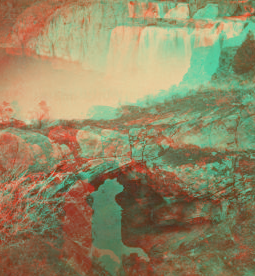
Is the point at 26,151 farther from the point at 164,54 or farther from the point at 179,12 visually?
the point at 179,12

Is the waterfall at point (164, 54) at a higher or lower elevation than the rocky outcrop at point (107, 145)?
higher

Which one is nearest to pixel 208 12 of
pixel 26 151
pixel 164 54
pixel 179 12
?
pixel 179 12

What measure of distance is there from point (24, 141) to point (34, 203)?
0.73m

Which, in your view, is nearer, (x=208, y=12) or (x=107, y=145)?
(x=208, y=12)

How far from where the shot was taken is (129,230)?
9.90ft

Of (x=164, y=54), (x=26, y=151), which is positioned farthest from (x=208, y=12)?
(x=26, y=151)

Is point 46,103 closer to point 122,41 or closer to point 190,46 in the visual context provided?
point 122,41

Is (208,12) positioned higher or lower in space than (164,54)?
higher

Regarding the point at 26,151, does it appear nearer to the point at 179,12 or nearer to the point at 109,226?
the point at 109,226

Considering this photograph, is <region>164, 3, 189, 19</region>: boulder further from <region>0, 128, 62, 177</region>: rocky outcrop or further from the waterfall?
<region>0, 128, 62, 177</region>: rocky outcrop

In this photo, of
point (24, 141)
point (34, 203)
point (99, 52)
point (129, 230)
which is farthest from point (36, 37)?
point (129, 230)

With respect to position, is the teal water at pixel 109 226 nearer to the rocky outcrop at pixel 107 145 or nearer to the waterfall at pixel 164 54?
the rocky outcrop at pixel 107 145

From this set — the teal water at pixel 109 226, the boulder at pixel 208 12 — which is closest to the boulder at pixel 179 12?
the boulder at pixel 208 12

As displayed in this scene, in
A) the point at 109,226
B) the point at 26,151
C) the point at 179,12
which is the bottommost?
the point at 109,226
